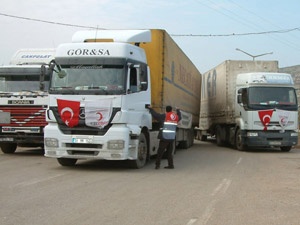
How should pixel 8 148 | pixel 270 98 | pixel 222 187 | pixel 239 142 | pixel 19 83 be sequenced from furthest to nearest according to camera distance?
pixel 239 142 < pixel 270 98 < pixel 8 148 < pixel 19 83 < pixel 222 187

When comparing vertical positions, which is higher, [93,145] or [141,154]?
[93,145]

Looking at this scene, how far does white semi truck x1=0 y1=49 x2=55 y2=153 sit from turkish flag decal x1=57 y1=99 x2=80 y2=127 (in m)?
3.86

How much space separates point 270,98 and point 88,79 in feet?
33.1

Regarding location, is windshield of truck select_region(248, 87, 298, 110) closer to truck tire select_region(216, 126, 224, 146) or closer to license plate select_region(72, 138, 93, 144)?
truck tire select_region(216, 126, 224, 146)

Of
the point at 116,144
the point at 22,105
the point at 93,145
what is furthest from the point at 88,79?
the point at 22,105

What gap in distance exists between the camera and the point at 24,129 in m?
15.1

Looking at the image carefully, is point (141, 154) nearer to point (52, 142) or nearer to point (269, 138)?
point (52, 142)

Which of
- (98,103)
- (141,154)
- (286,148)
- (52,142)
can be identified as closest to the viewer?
(98,103)

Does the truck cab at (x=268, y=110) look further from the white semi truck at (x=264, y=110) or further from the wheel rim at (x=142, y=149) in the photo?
the wheel rim at (x=142, y=149)

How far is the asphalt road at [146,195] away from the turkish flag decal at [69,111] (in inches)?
51.4

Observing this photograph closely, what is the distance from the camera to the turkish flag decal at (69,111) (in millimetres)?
11109

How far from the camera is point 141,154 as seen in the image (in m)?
12.2

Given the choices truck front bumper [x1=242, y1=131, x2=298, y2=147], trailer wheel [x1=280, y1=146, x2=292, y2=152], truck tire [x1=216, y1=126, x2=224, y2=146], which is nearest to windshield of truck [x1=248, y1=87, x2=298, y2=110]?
truck front bumper [x1=242, y1=131, x2=298, y2=147]

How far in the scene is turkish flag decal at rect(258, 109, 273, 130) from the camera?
61.2ft
